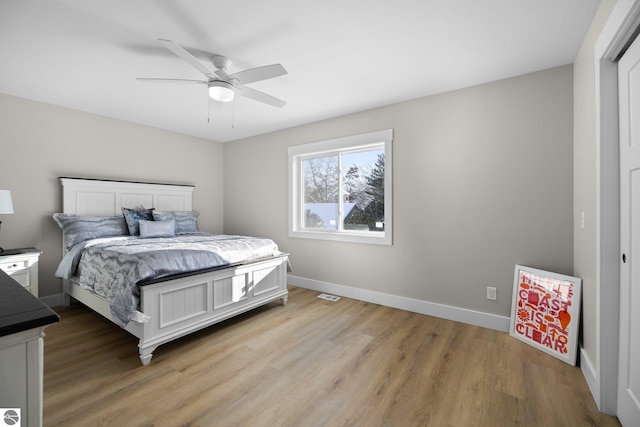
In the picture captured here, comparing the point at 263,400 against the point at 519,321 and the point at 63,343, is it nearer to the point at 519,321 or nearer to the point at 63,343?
the point at 63,343

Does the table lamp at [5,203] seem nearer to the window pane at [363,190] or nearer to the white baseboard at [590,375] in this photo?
the window pane at [363,190]

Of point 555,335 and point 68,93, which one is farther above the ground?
point 68,93

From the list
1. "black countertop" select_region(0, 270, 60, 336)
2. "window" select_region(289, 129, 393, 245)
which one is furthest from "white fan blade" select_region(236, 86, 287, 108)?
"black countertop" select_region(0, 270, 60, 336)

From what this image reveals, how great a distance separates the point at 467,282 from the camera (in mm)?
2930

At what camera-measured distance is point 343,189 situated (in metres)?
3.98

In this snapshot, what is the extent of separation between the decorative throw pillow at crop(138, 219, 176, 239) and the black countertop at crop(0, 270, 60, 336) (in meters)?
2.77

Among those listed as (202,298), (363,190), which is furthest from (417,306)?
(202,298)

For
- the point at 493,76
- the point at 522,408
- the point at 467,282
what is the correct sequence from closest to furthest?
the point at 522,408
the point at 493,76
the point at 467,282

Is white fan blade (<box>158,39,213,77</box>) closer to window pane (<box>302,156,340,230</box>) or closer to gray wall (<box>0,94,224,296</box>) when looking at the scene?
window pane (<box>302,156,340,230</box>)

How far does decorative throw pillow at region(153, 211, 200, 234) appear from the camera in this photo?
3832 mm

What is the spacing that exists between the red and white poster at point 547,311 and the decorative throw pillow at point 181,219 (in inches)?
160

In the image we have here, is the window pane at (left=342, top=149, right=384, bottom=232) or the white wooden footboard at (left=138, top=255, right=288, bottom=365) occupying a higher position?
the window pane at (left=342, top=149, right=384, bottom=232)

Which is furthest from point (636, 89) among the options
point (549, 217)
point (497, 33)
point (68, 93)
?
point (68, 93)

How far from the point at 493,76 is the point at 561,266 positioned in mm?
1857
